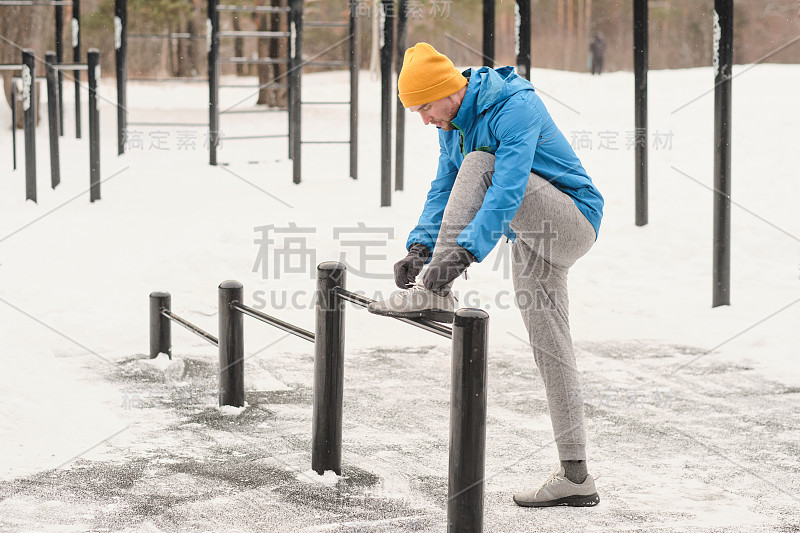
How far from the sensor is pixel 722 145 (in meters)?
6.34

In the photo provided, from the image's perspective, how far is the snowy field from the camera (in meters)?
3.26

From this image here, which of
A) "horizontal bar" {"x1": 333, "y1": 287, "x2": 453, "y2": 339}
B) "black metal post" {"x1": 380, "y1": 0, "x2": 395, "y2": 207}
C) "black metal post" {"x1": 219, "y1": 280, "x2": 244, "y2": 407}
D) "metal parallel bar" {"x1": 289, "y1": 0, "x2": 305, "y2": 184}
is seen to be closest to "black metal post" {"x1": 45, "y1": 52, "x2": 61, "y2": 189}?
"metal parallel bar" {"x1": 289, "y1": 0, "x2": 305, "y2": 184}

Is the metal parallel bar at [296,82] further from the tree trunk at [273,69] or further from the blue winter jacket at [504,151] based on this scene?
the tree trunk at [273,69]

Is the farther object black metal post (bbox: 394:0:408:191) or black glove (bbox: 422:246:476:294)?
black metal post (bbox: 394:0:408:191)

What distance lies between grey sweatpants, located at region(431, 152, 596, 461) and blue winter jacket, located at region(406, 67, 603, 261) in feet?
0.18

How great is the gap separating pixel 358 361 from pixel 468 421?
2563 millimetres

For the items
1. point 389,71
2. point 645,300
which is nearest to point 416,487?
point 645,300

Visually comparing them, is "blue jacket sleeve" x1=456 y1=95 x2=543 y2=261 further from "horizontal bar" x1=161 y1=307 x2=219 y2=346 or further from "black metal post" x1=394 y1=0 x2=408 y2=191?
"black metal post" x1=394 y1=0 x2=408 y2=191

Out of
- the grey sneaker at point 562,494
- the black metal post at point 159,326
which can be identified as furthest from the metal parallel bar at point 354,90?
the grey sneaker at point 562,494

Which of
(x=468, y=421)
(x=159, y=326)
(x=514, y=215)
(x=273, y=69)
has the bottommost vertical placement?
(x=159, y=326)

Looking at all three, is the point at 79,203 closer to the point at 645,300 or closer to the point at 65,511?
the point at 645,300

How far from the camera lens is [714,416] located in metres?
4.33

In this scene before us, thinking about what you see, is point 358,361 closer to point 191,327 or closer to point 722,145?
point 191,327

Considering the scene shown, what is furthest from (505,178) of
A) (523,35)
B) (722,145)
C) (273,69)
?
(273,69)
